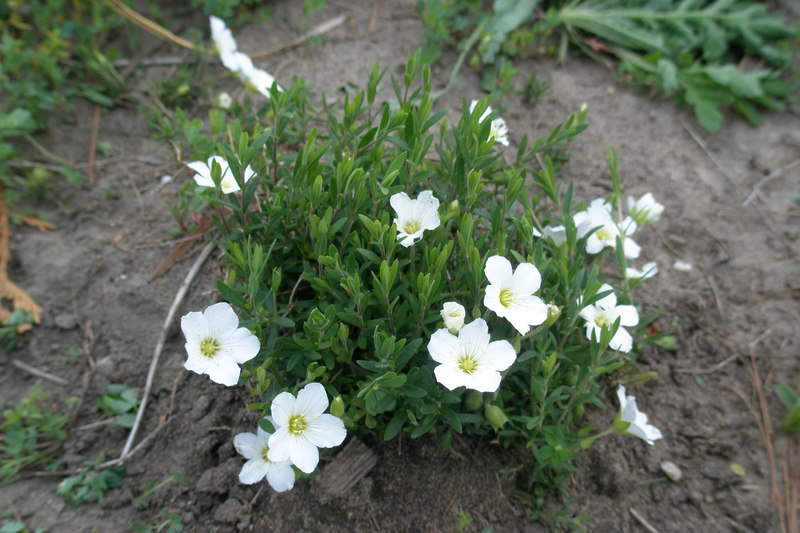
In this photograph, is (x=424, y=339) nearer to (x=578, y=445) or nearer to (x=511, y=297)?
(x=511, y=297)

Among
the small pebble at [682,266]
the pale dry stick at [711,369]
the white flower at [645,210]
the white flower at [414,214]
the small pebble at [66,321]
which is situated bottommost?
the small pebble at [66,321]

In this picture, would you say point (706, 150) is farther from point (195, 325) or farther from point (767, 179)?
point (195, 325)

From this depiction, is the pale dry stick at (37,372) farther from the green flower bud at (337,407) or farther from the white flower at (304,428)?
the green flower bud at (337,407)

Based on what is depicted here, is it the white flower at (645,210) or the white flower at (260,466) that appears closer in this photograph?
the white flower at (260,466)

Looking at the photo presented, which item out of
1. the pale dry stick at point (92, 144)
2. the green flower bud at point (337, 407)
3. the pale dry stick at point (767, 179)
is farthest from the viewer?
the pale dry stick at point (767, 179)

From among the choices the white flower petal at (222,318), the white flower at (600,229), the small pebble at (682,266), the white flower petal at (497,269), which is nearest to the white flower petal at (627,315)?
the white flower at (600,229)

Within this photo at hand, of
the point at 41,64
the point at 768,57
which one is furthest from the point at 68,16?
the point at 768,57

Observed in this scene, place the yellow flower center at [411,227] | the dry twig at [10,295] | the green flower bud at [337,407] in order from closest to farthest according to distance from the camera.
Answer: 1. the green flower bud at [337,407]
2. the yellow flower center at [411,227]
3. the dry twig at [10,295]
